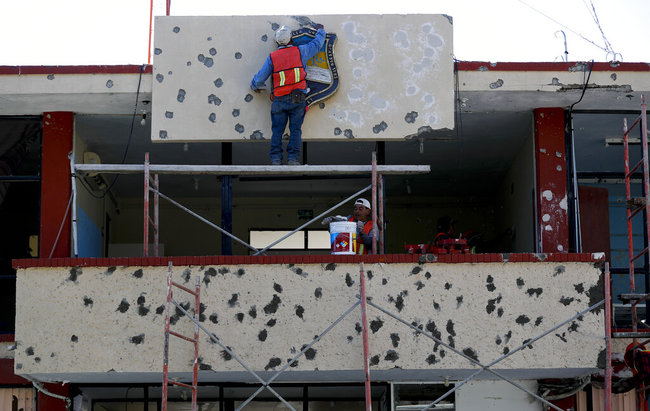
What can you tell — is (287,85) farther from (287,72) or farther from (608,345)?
(608,345)

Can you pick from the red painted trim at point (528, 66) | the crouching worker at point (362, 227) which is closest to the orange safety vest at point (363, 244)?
the crouching worker at point (362, 227)

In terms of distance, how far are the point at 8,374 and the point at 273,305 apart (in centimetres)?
402

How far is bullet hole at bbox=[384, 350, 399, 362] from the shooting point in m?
12.2

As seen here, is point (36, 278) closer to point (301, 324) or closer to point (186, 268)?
point (186, 268)

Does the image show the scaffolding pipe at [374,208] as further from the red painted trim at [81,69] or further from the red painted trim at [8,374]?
the red painted trim at [8,374]

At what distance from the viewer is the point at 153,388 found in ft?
47.7

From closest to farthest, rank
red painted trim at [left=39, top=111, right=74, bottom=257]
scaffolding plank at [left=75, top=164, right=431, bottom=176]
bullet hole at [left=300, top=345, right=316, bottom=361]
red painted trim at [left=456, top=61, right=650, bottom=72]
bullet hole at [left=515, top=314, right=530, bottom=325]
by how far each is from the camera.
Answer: bullet hole at [left=300, top=345, right=316, bottom=361], bullet hole at [left=515, top=314, right=530, bottom=325], scaffolding plank at [left=75, top=164, right=431, bottom=176], red painted trim at [left=456, top=61, right=650, bottom=72], red painted trim at [left=39, top=111, right=74, bottom=257]

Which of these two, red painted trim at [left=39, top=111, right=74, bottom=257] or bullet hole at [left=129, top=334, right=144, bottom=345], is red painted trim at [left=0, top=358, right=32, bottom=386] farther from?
bullet hole at [left=129, top=334, right=144, bottom=345]

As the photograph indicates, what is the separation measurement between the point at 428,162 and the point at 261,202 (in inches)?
158

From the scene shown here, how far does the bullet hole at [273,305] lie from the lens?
1228 cm

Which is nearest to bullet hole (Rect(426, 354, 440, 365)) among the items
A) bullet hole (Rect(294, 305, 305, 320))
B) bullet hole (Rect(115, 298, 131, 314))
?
bullet hole (Rect(294, 305, 305, 320))

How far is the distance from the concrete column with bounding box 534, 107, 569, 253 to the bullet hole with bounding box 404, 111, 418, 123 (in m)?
1.98

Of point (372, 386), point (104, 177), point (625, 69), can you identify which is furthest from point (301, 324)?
point (104, 177)

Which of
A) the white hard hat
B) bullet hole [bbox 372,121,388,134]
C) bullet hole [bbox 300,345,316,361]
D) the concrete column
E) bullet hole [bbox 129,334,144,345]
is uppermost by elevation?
the white hard hat
